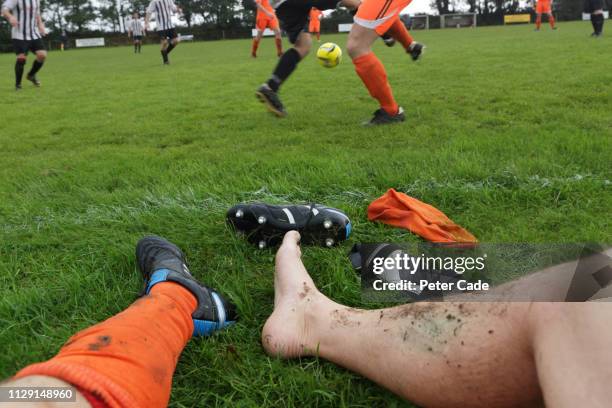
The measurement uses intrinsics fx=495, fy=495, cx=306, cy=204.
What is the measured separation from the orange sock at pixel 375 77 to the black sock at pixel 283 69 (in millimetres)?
569

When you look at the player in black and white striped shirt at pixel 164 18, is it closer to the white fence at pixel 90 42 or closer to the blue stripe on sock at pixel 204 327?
the blue stripe on sock at pixel 204 327

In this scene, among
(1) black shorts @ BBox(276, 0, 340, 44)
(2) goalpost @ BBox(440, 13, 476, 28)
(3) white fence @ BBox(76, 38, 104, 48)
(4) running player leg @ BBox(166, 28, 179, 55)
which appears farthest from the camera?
(2) goalpost @ BBox(440, 13, 476, 28)

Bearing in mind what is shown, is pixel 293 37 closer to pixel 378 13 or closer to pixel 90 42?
pixel 378 13

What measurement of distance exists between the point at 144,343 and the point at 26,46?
30.6 ft

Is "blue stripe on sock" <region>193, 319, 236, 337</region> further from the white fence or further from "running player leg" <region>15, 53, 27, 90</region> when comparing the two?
the white fence

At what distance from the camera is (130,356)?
97 centimetres

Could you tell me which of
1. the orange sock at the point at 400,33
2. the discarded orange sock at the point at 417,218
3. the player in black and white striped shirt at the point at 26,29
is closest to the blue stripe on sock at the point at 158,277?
the discarded orange sock at the point at 417,218

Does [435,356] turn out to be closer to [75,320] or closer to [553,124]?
[75,320]

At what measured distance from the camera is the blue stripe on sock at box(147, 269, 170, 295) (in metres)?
1.40

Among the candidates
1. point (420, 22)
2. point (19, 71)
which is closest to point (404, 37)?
point (19, 71)

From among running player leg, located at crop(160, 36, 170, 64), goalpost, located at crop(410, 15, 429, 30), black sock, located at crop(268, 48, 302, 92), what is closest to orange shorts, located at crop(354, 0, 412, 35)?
black sock, located at crop(268, 48, 302, 92)

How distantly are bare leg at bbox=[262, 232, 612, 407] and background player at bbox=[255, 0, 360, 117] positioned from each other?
2939mm

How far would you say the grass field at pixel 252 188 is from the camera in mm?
1319

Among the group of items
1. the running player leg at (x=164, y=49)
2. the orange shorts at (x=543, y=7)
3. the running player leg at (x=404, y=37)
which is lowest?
the running player leg at (x=404, y=37)
